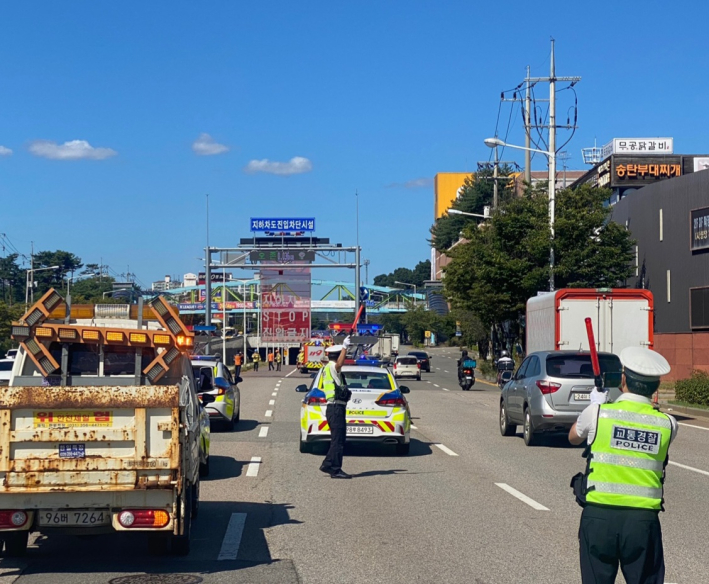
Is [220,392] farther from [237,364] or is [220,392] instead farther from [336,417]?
[237,364]

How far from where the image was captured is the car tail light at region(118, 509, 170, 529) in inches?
289

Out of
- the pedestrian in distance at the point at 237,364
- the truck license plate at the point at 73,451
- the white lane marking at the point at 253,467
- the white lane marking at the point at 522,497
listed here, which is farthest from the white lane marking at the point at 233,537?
the pedestrian in distance at the point at 237,364

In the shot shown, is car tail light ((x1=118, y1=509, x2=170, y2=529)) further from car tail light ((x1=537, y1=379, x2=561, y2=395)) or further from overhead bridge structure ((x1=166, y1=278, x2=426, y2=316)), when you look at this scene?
overhead bridge structure ((x1=166, y1=278, x2=426, y2=316))

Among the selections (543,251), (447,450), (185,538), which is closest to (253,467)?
(447,450)

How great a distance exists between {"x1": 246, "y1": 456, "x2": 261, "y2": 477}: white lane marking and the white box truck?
9613mm

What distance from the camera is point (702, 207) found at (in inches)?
1651

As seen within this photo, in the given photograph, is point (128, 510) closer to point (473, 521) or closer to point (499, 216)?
point (473, 521)

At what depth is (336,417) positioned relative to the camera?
1295 centimetres

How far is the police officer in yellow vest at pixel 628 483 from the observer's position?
15.9 ft

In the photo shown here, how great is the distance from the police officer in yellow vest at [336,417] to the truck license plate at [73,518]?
5646 millimetres

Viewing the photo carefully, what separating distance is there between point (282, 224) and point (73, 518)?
2269 inches

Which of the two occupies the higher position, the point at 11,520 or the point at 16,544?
the point at 11,520

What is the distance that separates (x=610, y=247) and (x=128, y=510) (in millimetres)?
34797

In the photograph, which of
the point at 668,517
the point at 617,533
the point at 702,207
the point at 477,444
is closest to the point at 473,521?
the point at 668,517
